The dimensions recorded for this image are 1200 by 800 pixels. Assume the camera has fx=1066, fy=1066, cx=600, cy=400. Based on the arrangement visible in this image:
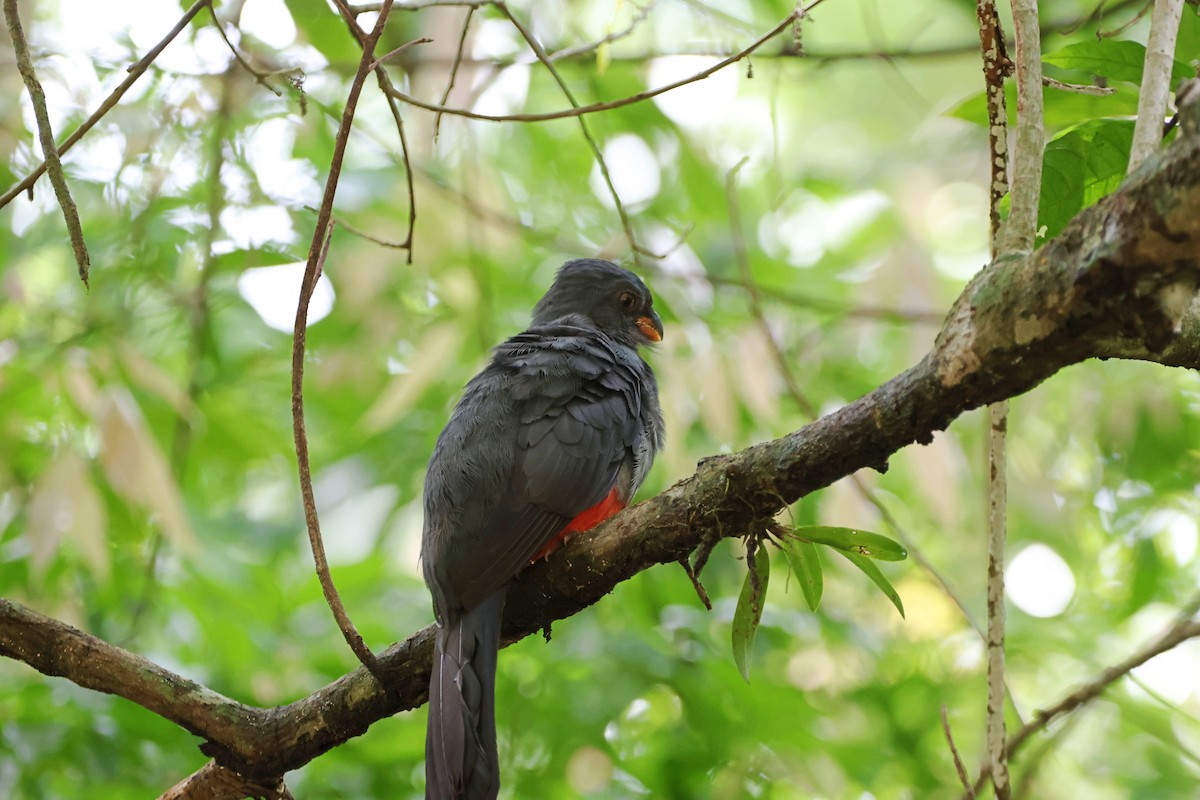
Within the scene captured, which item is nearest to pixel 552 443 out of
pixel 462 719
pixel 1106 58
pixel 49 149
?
pixel 462 719

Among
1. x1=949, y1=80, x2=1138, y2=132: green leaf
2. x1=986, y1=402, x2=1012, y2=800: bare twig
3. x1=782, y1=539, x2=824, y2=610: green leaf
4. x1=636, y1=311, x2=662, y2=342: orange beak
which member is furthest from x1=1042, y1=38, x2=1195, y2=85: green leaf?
x1=636, y1=311, x2=662, y2=342: orange beak

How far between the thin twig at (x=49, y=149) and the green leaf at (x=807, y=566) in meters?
1.73

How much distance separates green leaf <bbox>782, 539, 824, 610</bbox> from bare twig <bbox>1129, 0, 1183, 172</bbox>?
115 centimetres

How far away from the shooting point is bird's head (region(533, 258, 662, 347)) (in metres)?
4.82

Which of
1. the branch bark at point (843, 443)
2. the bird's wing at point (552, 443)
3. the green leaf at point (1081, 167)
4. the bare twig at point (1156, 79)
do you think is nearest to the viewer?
the branch bark at point (843, 443)

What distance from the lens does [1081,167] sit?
2.45 meters

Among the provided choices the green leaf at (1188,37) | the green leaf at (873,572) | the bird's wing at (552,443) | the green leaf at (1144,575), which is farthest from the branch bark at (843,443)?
the green leaf at (1144,575)

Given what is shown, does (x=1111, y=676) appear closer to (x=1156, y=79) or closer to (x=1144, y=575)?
(x=1156, y=79)

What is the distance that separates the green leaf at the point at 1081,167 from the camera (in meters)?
2.39

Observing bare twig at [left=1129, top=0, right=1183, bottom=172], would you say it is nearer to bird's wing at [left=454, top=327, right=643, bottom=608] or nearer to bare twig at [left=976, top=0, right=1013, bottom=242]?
bare twig at [left=976, top=0, right=1013, bottom=242]

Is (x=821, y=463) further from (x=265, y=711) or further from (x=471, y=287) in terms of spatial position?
(x=471, y=287)

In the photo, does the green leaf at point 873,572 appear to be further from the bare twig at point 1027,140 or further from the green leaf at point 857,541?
the bare twig at point 1027,140

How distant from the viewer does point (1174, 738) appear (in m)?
3.94

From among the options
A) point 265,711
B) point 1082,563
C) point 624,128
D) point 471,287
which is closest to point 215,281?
point 471,287
